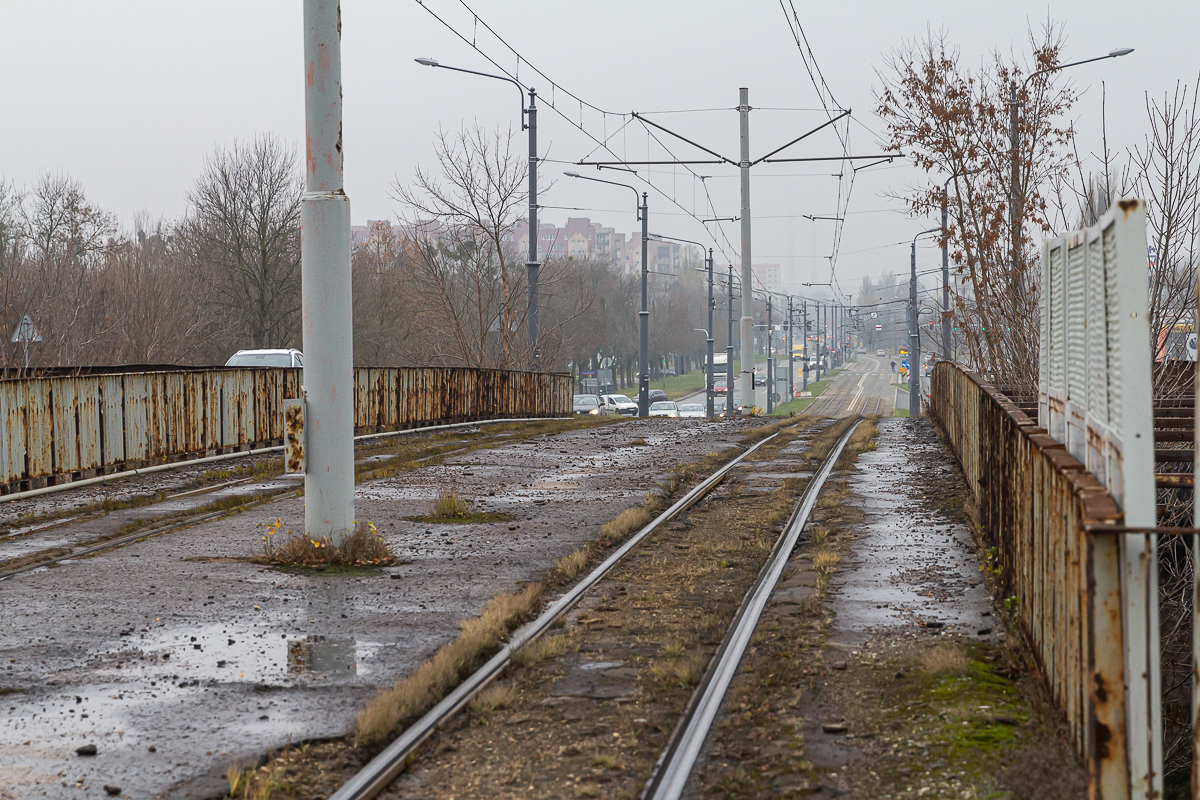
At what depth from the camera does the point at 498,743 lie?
5.26 meters

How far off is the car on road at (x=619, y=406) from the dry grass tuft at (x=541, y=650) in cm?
6214

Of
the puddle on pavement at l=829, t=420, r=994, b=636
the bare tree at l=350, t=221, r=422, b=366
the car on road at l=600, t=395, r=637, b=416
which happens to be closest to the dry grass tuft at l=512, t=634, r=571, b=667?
the puddle on pavement at l=829, t=420, r=994, b=636

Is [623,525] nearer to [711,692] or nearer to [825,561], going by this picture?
[825,561]

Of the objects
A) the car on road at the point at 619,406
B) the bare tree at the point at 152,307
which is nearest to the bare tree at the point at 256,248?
the bare tree at the point at 152,307

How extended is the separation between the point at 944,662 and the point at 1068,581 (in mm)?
1738

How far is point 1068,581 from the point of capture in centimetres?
467

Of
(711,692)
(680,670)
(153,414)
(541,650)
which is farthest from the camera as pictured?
(153,414)

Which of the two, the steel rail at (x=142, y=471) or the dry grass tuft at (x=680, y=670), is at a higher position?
the steel rail at (x=142, y=471)

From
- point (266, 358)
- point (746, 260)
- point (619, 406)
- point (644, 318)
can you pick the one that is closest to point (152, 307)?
point (644, 318)

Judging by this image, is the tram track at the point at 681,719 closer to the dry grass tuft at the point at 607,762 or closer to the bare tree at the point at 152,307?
the dry grass tuft at the point at 607,762

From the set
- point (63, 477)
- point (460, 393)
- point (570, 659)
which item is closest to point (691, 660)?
point (570, 659)

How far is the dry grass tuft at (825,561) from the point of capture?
30.3 feet

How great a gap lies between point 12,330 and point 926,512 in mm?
29171

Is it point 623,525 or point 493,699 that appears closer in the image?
point 493,699
